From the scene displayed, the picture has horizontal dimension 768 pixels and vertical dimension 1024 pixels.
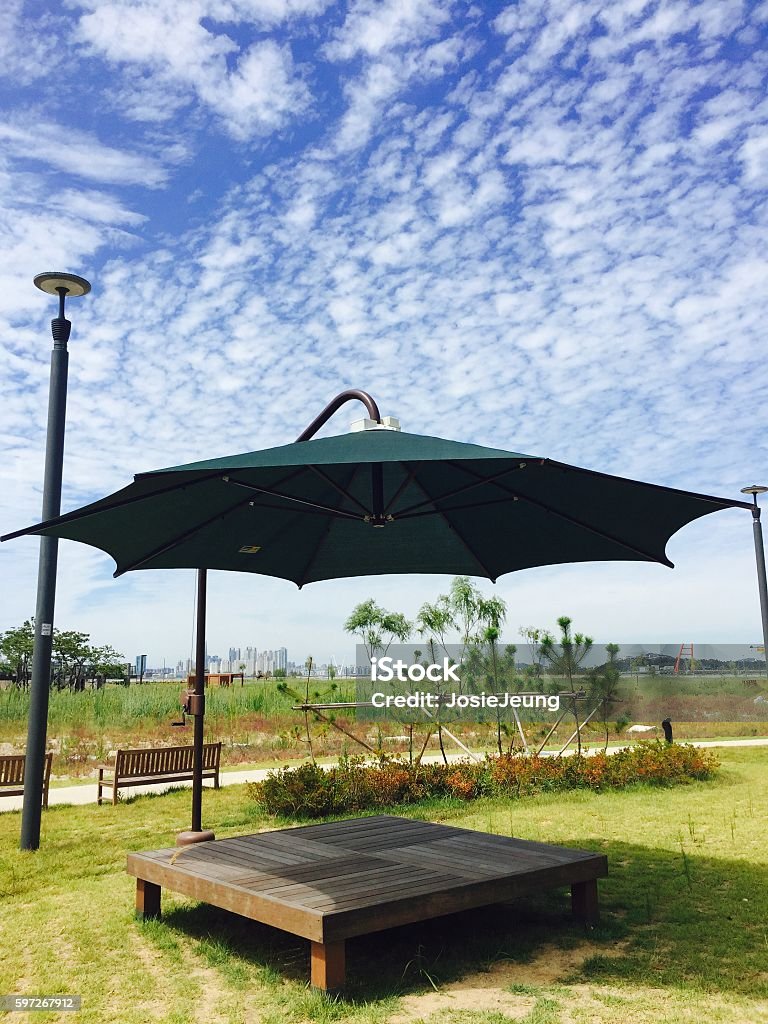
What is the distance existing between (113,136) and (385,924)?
630 centimetres

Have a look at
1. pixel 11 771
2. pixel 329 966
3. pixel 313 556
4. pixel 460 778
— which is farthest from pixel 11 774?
pixel 329 966

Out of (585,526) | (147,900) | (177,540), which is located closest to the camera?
(147,900)

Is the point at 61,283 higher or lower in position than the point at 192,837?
higher

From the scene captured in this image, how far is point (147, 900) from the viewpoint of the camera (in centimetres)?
445

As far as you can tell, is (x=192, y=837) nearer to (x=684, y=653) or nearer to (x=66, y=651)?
(x=684, y=653)

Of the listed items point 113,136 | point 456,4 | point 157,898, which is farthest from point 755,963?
point 113,136

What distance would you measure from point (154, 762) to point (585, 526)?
592cm

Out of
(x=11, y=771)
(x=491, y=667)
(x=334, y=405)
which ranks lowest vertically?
(x=11, y=771)

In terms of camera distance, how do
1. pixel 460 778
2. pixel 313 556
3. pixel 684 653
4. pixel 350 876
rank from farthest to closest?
pixel 684 653 < pixel 460 778 < pixel 313 556 < pixel 350 876

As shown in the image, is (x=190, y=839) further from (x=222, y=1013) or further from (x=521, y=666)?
(x=521, y=666)

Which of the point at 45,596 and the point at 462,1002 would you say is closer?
the point at 462,1002

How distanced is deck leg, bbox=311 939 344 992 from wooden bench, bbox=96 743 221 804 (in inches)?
218

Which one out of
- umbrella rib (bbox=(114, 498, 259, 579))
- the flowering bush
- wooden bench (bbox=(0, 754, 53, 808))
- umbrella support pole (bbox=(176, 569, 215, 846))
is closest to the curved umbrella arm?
umbrella rib (bbox=(114, 498, 259, 579))

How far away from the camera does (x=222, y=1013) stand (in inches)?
127
